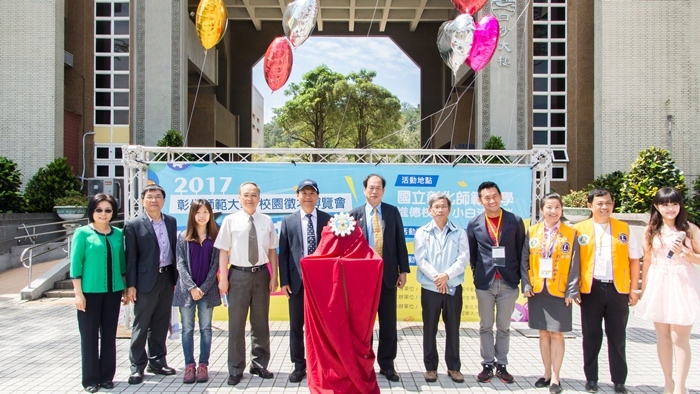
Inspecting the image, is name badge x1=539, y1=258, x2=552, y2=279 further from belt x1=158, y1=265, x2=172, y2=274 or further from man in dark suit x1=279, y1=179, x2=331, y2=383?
belt x1=158, y1=265, x2=172, y2=274

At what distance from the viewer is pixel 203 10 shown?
31.7 feet

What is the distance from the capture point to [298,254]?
4.76 meters

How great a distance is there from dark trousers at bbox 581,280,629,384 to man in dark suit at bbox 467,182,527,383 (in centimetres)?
60

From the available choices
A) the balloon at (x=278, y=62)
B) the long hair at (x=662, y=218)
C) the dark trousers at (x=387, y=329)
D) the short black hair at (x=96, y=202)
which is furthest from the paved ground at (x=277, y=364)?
the balloon at (x=278, y=62)

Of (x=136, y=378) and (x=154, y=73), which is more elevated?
(x=154, y=73)

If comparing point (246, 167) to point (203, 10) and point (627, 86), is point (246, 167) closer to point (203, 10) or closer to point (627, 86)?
point (203, 10)

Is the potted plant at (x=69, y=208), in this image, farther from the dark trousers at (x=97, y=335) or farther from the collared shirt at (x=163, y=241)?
the dark trousers at (x=97, y=335)

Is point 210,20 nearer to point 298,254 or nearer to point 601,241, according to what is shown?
point 298,254

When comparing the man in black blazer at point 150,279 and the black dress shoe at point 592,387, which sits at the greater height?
the man in black blazer at point 150,279

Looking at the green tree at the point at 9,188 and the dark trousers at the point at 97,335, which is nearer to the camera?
the dark trousers at the point at 97,335

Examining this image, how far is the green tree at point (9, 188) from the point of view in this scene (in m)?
12.8

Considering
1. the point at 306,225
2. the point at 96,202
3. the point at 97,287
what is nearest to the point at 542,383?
the point at 306,225

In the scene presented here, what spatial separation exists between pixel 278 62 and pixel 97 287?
6402 mm

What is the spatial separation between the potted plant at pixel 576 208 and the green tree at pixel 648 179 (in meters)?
0.82
